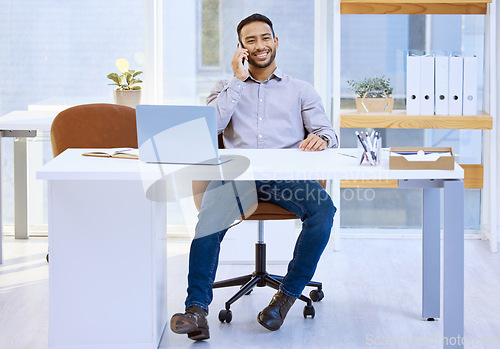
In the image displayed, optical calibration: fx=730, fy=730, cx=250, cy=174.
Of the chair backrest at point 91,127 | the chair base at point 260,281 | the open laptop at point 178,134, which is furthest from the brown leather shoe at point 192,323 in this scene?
the chair backrest at point 91,127

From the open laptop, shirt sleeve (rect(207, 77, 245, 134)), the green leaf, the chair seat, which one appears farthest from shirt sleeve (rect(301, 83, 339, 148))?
the green leaf

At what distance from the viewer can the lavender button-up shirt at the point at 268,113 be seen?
308 centimetres

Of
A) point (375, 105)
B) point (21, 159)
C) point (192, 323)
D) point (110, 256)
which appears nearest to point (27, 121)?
point (21, 159)

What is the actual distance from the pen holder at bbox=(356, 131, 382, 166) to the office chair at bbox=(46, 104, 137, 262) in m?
1.16

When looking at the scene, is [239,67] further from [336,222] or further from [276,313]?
[336,222]

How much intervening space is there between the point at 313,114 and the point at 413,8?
1098mm

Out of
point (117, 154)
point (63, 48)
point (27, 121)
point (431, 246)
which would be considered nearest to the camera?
point (117, 154)

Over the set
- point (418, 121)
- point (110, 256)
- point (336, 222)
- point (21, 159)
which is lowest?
point (336, 222)

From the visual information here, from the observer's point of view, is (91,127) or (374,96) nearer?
(91,127)

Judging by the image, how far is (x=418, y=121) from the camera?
3.74 m

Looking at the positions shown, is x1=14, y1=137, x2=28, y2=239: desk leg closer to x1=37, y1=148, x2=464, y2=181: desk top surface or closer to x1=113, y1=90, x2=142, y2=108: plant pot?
x1=113, y1=90, x2=142, y2=108: plant pot

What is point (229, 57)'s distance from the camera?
415 cm

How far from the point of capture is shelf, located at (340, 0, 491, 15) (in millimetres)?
3820

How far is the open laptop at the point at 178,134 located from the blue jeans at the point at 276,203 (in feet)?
1.02
